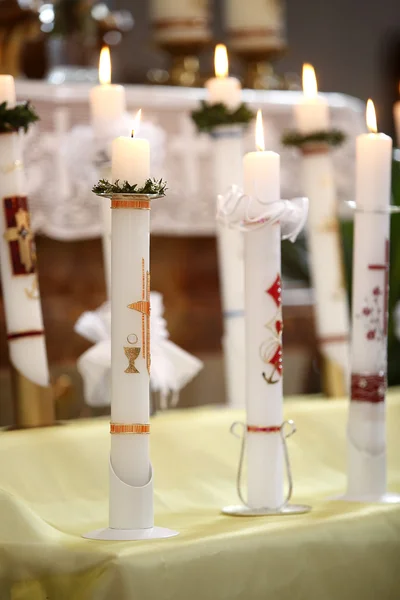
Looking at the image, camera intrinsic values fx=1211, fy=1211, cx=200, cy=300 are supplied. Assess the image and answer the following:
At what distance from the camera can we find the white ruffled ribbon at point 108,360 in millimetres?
1412

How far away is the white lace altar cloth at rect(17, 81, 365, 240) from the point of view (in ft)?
5.57

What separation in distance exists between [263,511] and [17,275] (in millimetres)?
404

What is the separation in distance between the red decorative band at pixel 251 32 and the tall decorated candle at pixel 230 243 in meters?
0.61

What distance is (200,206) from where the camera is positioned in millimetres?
1839

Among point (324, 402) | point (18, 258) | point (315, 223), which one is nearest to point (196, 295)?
point (315, 223)

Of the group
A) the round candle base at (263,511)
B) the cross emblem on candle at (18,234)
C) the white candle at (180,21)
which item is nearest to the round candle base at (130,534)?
the round candle base at (263,511)

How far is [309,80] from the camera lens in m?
1.53

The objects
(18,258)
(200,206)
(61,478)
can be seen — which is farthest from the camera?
→ (200,206)

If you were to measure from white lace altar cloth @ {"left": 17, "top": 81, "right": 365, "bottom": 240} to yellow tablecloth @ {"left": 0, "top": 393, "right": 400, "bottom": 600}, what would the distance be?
39cm

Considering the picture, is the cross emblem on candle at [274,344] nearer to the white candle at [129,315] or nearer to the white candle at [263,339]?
the white candle at [263,339]

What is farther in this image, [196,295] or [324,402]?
[196,295]

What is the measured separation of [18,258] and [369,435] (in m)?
0.44

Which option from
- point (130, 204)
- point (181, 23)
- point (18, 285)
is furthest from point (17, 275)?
point (181, 23)

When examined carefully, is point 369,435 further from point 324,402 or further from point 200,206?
point 200,206
